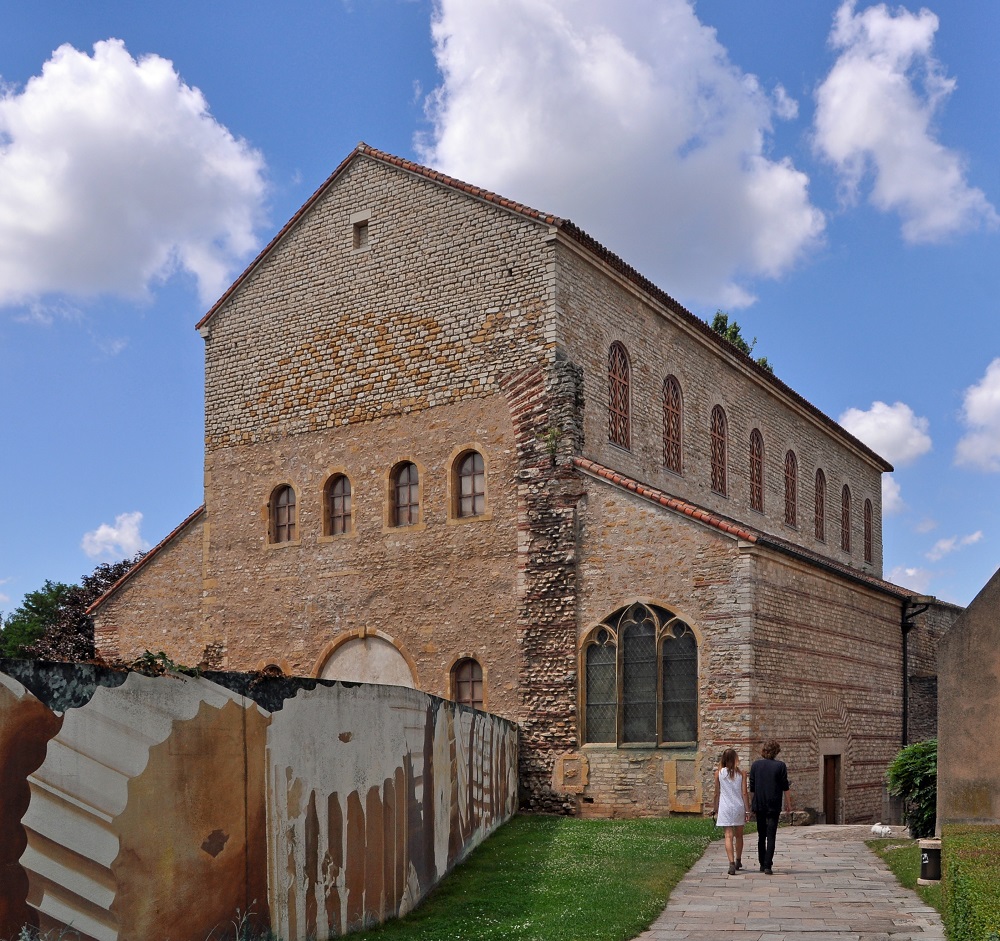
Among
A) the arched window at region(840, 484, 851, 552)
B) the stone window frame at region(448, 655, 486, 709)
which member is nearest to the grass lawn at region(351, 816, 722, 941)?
the stone window frame at region(448, 655, 486, 709)

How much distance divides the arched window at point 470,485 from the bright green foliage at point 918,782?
9.00 metres

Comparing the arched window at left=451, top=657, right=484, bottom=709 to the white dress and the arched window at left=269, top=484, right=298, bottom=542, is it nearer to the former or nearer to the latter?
the arched window at left=269, top=484, right=298, bottom=542

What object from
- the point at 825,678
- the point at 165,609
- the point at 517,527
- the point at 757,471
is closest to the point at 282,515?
the point at 165,609

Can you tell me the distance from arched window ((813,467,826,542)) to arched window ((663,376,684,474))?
32.1ft

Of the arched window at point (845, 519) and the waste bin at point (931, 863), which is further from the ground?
the arched window at point (845, 519)

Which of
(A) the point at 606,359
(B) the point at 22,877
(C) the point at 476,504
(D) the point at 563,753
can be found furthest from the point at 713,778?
(B) the point at 22,877

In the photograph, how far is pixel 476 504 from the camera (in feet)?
73.7

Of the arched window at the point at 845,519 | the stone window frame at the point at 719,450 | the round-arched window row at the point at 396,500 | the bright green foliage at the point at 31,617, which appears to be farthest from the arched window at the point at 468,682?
the bright green foliage at the point at 31,617

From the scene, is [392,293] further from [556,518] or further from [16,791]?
[16,791]

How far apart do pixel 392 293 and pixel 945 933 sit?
56.3 ft

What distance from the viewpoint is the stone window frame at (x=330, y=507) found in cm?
2431

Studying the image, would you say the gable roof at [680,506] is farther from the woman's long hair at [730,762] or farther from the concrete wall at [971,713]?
the concrete wall at [971,713]

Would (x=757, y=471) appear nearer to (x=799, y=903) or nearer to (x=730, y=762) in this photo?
(x=730, y=762)

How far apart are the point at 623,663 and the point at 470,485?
4.73m
